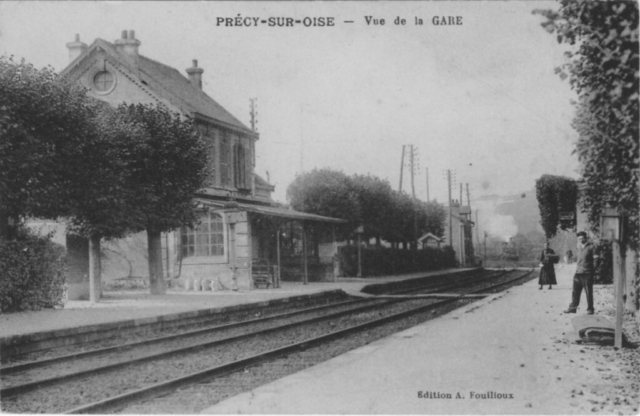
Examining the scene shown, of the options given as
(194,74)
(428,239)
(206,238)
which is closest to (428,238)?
(428,239)

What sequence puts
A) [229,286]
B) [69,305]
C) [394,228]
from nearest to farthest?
[69,305], [229,286], [394,228]

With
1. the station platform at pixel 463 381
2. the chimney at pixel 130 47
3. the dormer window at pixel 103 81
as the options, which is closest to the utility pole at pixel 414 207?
the chimney at pixel 130 47

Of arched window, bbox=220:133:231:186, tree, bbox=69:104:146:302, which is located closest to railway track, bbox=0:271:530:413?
tree, bbox=69:104:146:302

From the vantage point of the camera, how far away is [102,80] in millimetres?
23453

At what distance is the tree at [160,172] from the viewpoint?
17.9 meters

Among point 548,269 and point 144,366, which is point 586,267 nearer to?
point 144,366

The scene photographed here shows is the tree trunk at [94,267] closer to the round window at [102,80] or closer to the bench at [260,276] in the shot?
the bench at [260,276]

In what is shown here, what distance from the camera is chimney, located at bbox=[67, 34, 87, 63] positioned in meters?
23.9

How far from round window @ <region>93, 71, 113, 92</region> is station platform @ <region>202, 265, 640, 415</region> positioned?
56.7 feet

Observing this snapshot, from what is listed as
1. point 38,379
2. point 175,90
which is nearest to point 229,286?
point 175,90

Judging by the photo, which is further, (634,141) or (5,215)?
(5,215)

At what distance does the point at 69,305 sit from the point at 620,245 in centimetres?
1347

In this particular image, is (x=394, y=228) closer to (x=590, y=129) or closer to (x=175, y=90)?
(x=175, y=90)

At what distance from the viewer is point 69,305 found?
55.0 feet
